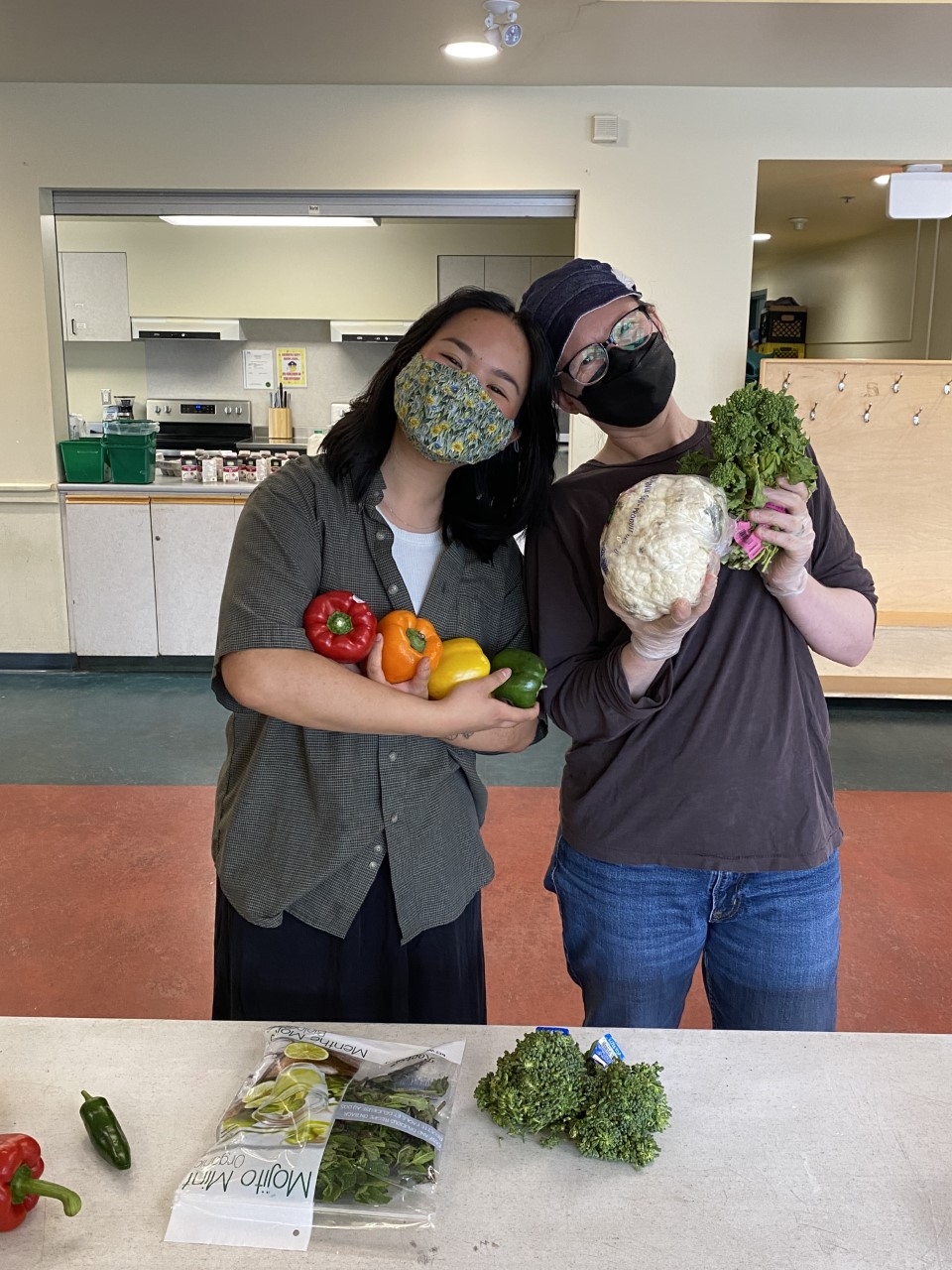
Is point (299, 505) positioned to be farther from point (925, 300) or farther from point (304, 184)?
point (925, 300)

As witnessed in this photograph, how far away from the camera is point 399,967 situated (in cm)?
161

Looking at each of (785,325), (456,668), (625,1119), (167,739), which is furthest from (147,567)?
(785,325)

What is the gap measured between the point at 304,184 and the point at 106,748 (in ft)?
10.3

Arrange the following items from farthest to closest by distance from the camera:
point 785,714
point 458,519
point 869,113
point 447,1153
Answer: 1. point 869,113
2. point 458,519
3. point 785,714
4. point 447,1153

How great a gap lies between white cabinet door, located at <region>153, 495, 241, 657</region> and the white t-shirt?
4602mm

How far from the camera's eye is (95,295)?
8148 millimetres

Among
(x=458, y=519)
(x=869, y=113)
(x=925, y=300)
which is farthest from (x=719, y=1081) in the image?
(x=925, y=300)

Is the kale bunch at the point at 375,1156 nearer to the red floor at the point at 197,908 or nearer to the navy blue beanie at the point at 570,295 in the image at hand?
the navy blue beanie at the point at 570,295

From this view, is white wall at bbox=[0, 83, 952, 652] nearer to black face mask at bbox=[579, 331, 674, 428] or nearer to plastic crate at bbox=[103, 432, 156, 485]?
plastic crate at bbox=[103, 432, 156, 485]

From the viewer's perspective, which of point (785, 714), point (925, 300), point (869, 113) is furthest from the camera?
point (925, 300)

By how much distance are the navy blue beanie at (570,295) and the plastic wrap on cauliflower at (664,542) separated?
303 mm

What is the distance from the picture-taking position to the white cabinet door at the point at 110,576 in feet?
20.0

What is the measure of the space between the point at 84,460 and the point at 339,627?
5.10 meters

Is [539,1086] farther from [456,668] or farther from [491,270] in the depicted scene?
[491,270]
